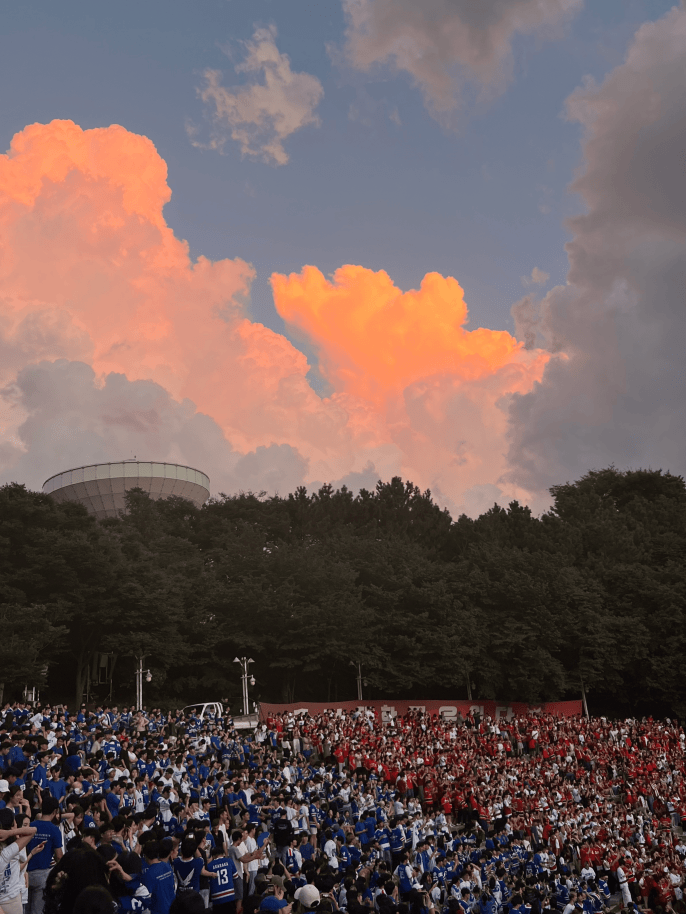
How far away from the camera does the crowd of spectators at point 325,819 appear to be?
8977mm

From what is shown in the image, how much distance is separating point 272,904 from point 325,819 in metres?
10.4

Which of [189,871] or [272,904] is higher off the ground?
[189,871]

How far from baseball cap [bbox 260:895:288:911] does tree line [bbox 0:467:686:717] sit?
2986 cm

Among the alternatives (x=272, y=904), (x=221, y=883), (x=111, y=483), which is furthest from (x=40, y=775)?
(x=111, y=483)

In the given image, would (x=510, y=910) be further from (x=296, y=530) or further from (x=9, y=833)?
(x=296, y=530)

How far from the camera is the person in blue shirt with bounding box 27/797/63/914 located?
902 cm

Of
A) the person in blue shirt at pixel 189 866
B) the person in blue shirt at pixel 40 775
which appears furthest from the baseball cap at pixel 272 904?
the person in blue shirt at pixel 40 775

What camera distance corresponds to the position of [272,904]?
841 centimetres

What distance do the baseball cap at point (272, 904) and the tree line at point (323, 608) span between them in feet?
98.0

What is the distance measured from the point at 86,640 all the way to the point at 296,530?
2538 cm

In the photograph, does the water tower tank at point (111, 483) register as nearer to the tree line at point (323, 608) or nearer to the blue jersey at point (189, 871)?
the tree line at point (323, 608)

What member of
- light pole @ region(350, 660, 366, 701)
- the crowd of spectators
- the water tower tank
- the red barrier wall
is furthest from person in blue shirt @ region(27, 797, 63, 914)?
the water tower tank

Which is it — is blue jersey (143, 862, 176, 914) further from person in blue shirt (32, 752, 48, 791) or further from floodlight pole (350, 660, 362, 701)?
floodlight pole (350, 660, 362, 701)

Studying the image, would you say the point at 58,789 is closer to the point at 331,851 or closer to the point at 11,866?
the point at 11,866
